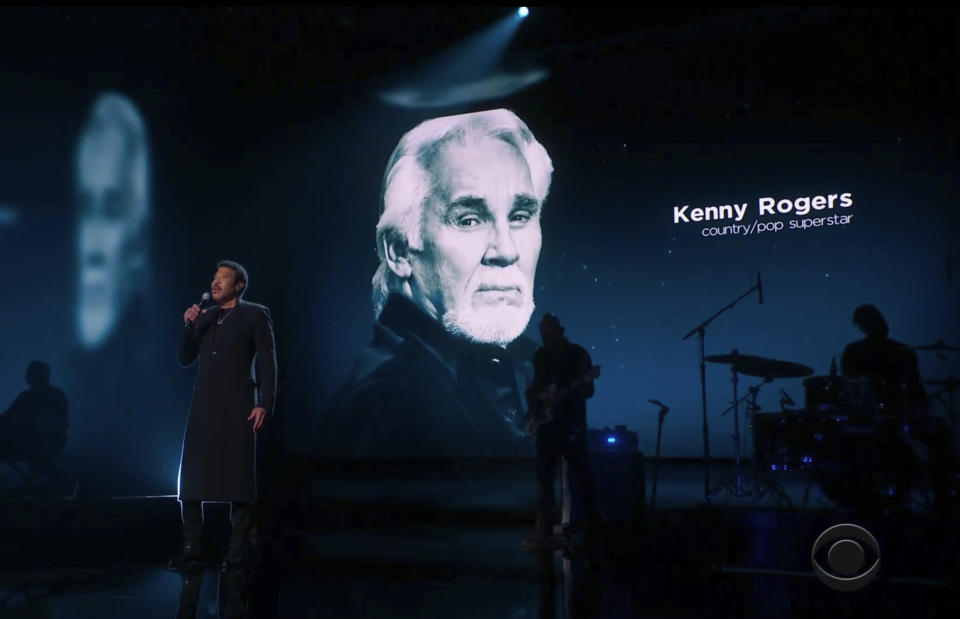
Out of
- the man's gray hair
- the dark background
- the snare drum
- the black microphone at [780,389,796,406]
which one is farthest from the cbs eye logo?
the man's gray hair

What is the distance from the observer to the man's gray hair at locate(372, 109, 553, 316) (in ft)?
26.6

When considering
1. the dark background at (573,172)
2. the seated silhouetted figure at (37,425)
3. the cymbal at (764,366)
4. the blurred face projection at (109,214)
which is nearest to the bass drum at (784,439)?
the cymbal at (764,366)

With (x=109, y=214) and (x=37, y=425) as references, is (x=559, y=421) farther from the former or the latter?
(x=109, y=214)

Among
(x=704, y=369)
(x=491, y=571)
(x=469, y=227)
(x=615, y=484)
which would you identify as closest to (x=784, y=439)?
(x=615, y=484)

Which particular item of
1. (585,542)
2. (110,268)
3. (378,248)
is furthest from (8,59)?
(585,542)

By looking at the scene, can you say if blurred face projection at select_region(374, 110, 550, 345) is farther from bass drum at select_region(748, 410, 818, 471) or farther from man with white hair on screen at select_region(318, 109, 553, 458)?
bass drum at select_region(748, 410, 818, 471)

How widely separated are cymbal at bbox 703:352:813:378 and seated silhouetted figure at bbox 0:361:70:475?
597 centimetres

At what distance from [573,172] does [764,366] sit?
8.90 feet

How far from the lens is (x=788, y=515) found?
582cm

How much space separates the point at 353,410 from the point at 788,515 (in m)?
4.26

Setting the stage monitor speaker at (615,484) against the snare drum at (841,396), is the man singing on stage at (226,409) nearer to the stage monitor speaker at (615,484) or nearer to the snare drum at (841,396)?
the stage monitor speaker at (615,484)

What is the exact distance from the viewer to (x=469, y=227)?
7.99 m

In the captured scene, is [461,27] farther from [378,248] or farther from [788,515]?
[788,515]

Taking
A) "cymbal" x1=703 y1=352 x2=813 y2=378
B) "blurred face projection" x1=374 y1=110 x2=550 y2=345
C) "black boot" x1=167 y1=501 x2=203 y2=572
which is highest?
"blurred face projection" x1=374 y1=110 x2=550 y2=345
